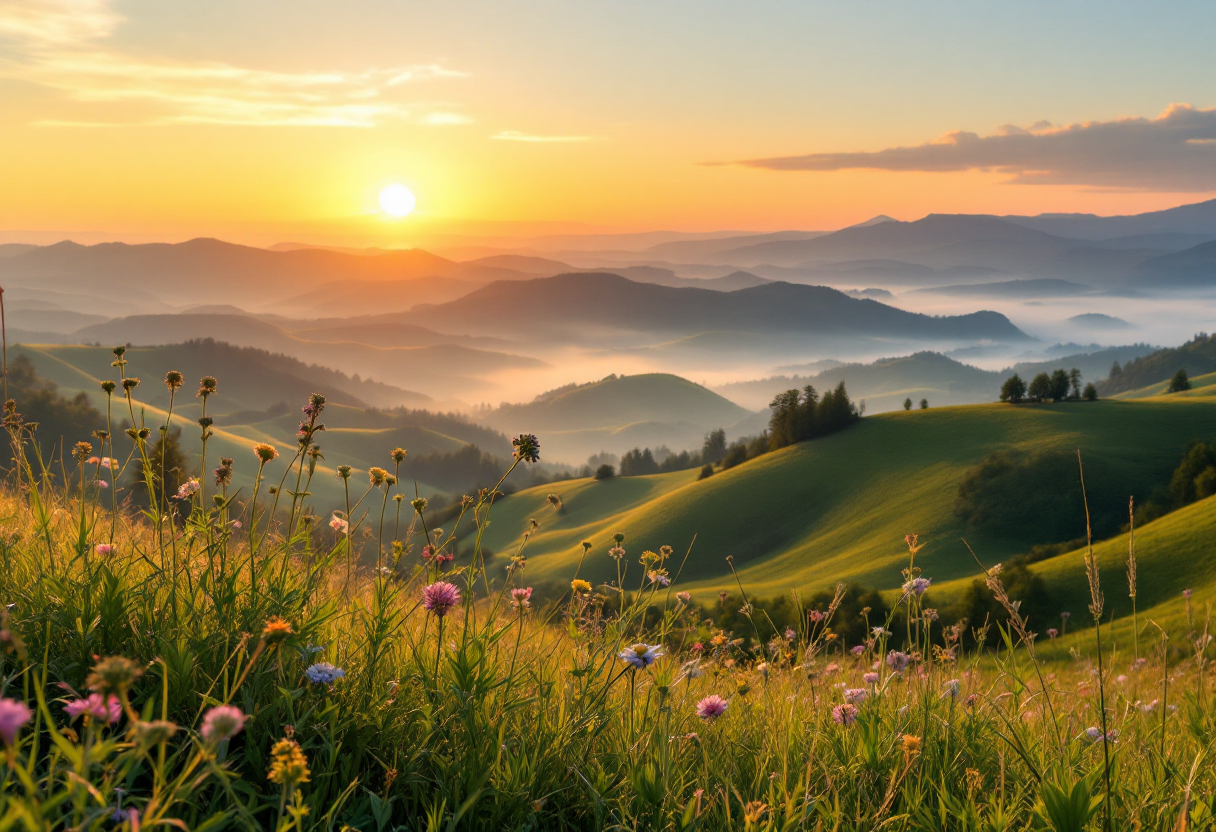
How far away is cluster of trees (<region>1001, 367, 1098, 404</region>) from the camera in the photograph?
345 feet

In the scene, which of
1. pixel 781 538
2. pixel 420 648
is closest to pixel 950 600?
pixel 781 538

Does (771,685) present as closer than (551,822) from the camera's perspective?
No

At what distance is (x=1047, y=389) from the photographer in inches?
4168

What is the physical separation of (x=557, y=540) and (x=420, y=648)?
103620mm

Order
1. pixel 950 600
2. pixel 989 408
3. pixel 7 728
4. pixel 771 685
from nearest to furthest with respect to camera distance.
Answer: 1. pixel 7 728
2. pixel 771 685
3. pixel 950 600
4. pixel 989 408

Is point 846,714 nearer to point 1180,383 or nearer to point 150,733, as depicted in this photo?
point 150,733

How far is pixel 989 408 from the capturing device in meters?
103

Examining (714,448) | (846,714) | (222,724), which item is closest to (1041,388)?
(714,448)

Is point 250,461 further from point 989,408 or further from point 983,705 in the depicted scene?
point 983,705

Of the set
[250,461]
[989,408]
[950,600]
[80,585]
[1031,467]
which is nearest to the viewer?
[80,585]

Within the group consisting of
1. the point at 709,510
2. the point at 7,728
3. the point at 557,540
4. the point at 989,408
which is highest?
the point at 7,728

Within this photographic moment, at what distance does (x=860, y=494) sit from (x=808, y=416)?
2218 centimetres

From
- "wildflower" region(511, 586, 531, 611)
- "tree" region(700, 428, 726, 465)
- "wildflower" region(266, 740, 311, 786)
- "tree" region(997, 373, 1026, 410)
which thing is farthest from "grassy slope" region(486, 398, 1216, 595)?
"wildflower" region(266, 740, 311, 786)

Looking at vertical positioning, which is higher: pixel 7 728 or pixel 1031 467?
pixel 7 728
